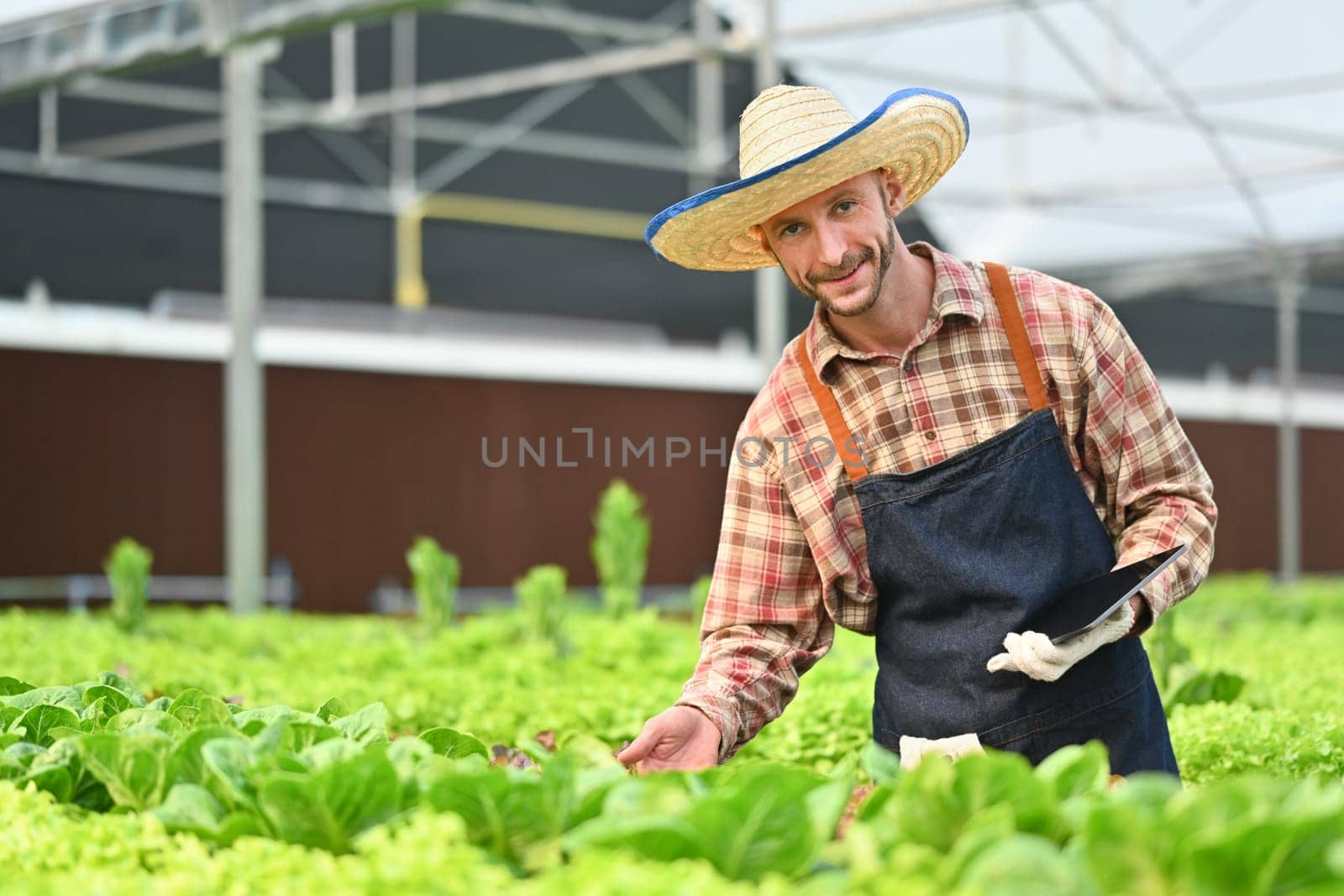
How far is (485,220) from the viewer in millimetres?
15312

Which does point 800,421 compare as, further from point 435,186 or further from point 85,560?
point 435,186

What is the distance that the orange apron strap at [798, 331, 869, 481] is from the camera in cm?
243

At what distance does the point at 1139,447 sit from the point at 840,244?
2.02 ft


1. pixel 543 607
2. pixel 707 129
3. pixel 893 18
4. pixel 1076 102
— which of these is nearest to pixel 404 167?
pixel 707 129

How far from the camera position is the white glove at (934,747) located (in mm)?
2289

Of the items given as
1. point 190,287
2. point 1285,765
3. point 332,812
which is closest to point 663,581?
point 190,287

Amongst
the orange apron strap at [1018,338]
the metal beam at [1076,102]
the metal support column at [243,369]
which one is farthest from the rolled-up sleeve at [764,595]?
the metal beam at [1076,102]

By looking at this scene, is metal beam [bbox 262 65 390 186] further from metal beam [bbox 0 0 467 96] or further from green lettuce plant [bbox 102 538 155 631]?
green lettuce plant [bbox 102 538 155 631]

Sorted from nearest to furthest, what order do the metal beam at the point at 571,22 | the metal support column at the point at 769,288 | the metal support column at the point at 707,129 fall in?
the metal support column at the point at 769,288 → the metal beam at the point at 571,22 → the metal support column at the point at 707,129

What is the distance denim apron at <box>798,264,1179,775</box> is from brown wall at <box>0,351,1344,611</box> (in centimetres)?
834

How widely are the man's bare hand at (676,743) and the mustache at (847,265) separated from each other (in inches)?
28.0

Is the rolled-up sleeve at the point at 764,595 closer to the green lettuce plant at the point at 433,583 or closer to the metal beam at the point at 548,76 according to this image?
the green lettuce plant at the point at 433,583

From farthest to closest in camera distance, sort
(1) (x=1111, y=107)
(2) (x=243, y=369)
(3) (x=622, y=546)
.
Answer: (1) (x=1111, y=107), (2) (x=243, y=369), (3) (x=622, y=546)

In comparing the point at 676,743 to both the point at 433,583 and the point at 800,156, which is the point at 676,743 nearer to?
the point at 800,156
